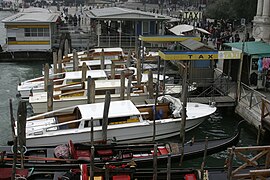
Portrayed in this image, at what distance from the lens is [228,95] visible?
2348cm

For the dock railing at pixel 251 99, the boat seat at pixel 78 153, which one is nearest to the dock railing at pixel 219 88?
the dock railing at pixel 251 99

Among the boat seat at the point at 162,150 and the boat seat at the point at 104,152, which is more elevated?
the boat seat at the point at 104,152

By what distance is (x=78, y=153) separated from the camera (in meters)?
15.4

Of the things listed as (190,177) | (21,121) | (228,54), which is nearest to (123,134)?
(21,121)

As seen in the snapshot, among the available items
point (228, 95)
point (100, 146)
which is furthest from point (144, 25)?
point (100, 146)

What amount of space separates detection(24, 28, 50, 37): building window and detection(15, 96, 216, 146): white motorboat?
2097 centimetres

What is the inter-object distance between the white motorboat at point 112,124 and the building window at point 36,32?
21.0 metres

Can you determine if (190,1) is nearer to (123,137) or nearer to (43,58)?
(43,58)

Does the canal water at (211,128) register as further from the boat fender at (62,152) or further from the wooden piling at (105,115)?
the boat fender at (62,152)

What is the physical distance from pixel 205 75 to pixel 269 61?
3667 millimetres

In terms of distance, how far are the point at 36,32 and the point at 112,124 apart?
23791 millimetres

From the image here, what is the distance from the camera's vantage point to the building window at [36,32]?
1551 inches

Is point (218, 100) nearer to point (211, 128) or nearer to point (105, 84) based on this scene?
point (211, 128)

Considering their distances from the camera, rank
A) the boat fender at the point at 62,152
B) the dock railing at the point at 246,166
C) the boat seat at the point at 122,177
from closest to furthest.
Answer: the dock railing at the point at 246,166
the boat seat at the point at 122,177
the boat fender at the point at 62,152
